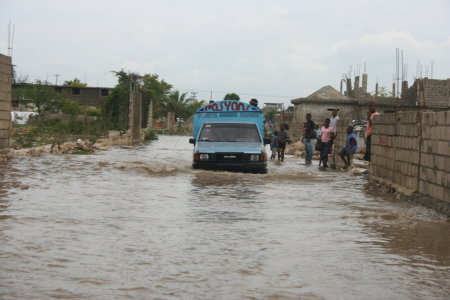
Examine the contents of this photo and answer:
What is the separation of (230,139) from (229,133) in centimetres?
22

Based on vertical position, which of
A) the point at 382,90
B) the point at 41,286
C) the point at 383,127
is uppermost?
the point at 382,90

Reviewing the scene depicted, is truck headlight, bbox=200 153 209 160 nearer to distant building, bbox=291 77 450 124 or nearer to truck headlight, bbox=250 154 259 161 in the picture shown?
truck headlight, bbox=250 154 259 161

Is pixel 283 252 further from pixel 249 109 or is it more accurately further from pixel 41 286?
pixel 249 109

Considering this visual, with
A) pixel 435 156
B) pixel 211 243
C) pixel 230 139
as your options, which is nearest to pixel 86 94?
pixel 230 139

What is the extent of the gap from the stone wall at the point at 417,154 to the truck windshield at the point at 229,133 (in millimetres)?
3182

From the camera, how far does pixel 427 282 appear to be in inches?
207

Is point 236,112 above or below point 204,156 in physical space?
above

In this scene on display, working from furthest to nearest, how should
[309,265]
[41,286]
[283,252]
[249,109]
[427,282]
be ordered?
1. [249,109]
2. [283,252]
3. [309,265]
4. [427,282]
5. [41,286]

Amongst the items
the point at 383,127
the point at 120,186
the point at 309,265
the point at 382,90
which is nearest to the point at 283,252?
the point at 309,265

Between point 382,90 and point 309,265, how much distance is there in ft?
217

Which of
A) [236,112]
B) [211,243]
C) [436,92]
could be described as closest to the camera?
[211,243]

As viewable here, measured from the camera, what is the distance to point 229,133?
15.4 meters

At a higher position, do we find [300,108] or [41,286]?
[300,108]

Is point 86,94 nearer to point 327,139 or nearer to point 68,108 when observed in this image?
point 68,108
